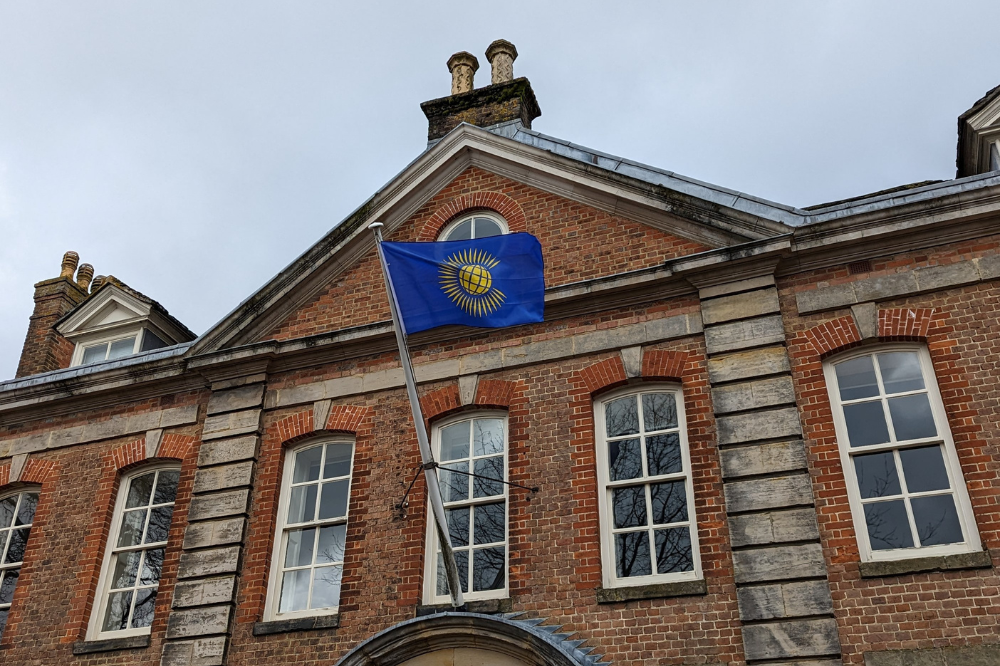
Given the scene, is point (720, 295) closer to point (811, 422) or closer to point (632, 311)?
point (632, 311)

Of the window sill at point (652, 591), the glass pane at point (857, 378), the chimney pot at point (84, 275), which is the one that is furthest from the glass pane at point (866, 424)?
the chimney pot at point (84, 275)

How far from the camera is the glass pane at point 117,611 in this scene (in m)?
11.8

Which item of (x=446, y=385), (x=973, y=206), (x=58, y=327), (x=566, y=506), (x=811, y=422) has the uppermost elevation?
(x=58, y=327)

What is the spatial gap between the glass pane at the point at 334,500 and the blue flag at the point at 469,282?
2538 millimetres

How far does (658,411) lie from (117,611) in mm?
7303

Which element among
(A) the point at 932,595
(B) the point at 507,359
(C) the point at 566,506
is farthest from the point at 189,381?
(A) the point at 932,595

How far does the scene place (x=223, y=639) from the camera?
419 inches

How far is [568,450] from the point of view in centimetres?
1046

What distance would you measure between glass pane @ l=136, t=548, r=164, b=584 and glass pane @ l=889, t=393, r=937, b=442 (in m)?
8.94

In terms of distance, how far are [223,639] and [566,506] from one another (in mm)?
4227

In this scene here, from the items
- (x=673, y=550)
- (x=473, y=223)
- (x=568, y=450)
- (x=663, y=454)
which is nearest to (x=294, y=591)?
(x=568, y=450)

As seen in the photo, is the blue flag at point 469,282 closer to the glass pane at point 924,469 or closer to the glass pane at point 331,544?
the glass pane at point 331,544

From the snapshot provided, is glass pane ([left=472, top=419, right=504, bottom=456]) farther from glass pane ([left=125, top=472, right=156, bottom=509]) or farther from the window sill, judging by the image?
glass pane ([left=125, top=472, right=156, bottom=509])

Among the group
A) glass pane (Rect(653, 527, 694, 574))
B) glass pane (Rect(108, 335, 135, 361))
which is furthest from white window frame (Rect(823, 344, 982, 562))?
glass pane (Rect(108, 335, 135, 361))
